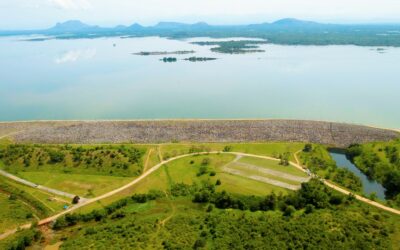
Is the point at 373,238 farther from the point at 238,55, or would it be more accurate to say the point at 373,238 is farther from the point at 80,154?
the point at 238,55

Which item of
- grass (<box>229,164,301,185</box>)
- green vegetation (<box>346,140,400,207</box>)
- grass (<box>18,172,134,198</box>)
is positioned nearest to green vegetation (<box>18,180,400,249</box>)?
grass (<box>229,164,301,185</box>)

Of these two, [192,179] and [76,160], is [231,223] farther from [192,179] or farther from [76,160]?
[76,160]

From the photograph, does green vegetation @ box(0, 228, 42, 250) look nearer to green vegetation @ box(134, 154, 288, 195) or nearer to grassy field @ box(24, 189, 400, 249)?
grassy field @ box(24, 189, 400, 249)

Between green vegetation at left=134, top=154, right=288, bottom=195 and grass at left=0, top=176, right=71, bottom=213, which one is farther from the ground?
green vegetation at left=134, top=154, right=288, bottom=195

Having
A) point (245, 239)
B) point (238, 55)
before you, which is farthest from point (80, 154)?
point (238, 55)

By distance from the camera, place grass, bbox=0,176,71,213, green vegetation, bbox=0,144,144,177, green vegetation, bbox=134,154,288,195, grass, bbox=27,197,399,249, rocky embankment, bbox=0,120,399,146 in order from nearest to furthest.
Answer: grass, bbox=27,197,399,249
grass, bbox=0,176,71,213
green vegetation, bbox=134,154,288,195
green vegetation, bbox=0,144,144,177
rocky embankment, bbox=0,120,399,146
